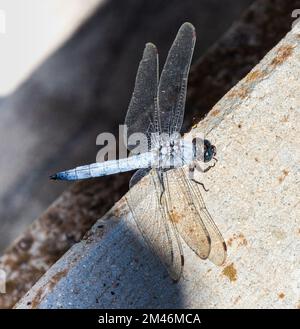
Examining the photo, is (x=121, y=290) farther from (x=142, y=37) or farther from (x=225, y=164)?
(x=142, y=37)

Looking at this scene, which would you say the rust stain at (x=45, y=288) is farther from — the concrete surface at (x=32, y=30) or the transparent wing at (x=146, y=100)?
the concrete surface at (x=32, y=30)

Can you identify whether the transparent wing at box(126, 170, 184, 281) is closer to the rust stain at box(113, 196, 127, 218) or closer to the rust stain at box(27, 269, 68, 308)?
the rust stain at box(113, 196, 127, 218)

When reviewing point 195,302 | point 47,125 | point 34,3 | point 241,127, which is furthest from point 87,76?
point 195,302

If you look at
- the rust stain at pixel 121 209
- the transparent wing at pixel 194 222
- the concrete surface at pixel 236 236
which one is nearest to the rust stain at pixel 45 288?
the concrete surface at pixel 236 236

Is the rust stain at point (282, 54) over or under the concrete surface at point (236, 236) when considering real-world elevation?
Answer: over

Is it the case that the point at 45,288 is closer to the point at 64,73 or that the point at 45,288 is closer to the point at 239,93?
the point at 239,93
